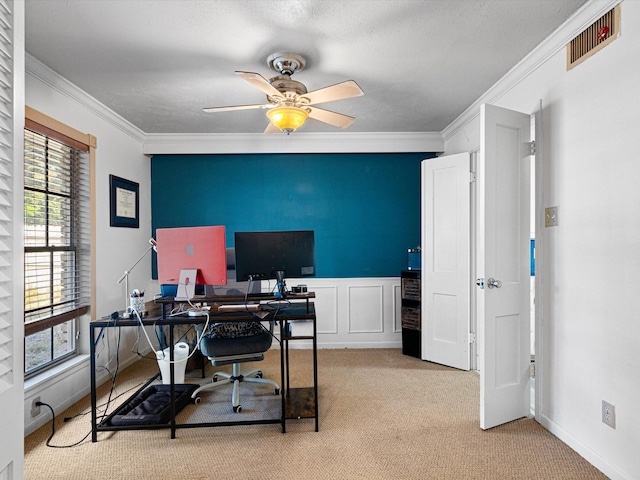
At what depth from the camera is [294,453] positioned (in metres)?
2.31

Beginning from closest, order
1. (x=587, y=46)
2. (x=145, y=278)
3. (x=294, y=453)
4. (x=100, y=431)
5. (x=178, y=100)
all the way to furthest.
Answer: (x=587, y=46) → (x=294, y=453) → (x=100, y=431) → (x=178, y=100) → (x=145, y=278)

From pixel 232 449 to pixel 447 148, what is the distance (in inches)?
148

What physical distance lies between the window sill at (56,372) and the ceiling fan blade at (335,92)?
8.81ft

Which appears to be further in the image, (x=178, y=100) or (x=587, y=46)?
(x=178, y=100)

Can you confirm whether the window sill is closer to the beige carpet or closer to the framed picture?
the beige carpet

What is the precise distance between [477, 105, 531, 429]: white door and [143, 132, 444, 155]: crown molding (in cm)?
193

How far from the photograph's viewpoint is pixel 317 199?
4.66 metres

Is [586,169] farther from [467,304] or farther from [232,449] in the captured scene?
[232,449]

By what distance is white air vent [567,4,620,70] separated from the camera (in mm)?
1968

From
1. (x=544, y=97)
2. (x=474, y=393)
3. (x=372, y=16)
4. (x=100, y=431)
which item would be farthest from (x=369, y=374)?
(x=372, y=16)

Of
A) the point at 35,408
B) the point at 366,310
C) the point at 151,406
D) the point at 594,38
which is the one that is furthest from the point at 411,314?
the point at 35,408

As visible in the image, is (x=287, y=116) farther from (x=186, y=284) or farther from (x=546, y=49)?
(x=546, y=49)

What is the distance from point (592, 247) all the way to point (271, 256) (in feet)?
6.31

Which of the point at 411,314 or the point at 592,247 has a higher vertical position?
the point at 592,247
